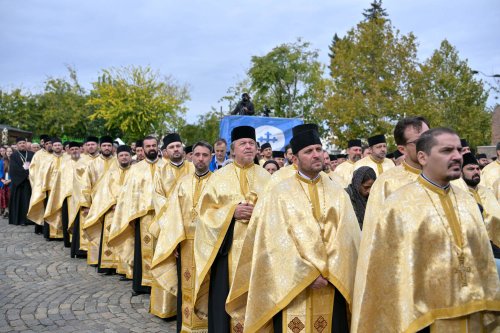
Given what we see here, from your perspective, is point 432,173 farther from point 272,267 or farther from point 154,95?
point 154,95

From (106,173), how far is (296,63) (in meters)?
21.6

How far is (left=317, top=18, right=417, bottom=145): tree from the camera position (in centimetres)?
2250

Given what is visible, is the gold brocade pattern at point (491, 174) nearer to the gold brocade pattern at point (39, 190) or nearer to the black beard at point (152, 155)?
the black beard at point (152, 155)

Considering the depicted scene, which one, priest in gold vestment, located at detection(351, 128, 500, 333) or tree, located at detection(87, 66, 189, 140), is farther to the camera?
tree, located at detection(87, 66, 189, 140)

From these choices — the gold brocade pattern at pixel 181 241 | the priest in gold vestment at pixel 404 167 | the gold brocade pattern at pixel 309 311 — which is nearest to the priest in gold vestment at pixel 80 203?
the gold brocade pattern at pixel 181 241

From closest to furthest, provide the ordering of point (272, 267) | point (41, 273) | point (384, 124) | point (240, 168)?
point (272, 267) → point (240, 168) → point (41, 273) → point (384, 124)

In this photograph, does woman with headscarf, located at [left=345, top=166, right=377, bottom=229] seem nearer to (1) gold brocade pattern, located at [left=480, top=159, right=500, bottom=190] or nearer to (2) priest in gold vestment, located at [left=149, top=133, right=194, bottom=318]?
(2) priest in gold vestment, located at [left=149, top=133, right=194, bottom=318]

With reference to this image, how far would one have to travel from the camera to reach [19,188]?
15047 mm

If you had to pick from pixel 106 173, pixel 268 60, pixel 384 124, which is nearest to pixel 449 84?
pixel 384 124

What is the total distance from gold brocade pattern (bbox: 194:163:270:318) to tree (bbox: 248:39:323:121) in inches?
933

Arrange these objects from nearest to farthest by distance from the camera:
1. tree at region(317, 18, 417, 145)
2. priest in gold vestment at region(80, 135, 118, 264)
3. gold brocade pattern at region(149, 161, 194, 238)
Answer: gold brocade pattern at region(149, 161, 194, 238) → priest in gold vestment at region(80, 135, 118, 264) → tree at region(317, 18, 417, 145)

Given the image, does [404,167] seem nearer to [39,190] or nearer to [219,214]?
[219,214]

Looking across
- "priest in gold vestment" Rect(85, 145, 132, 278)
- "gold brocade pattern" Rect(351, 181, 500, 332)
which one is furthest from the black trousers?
"gold brocade pattern" Rect(351, 181, 500, 332)

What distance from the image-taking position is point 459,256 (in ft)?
10.1
